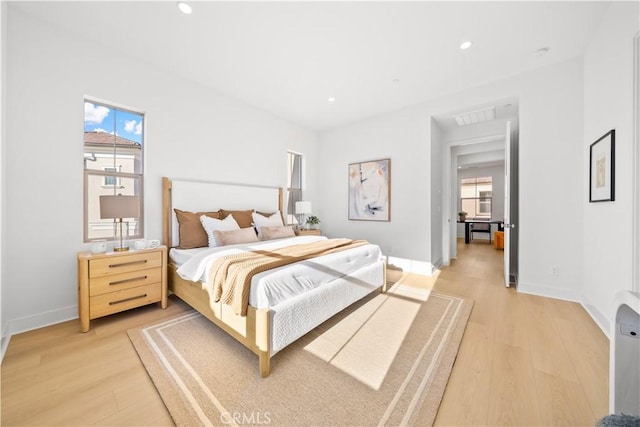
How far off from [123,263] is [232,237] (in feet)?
3.54

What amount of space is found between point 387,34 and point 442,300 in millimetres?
2940

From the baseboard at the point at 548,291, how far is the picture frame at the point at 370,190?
2.06 m

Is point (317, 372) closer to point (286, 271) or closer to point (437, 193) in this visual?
point (286, 271)

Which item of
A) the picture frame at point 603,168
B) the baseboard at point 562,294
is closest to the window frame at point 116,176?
the picture frame at point 603,168

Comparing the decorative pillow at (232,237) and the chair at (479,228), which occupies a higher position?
the decorative pillow at (232,237)

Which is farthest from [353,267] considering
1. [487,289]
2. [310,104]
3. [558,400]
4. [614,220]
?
[310,104]

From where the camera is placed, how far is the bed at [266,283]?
1.68 meters

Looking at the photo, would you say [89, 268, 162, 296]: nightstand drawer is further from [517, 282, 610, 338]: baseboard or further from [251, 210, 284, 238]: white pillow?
[517, 282, 610, 338]: baseboard

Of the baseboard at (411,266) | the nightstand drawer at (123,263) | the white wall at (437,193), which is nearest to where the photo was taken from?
the nightstand drawer at (123,263)

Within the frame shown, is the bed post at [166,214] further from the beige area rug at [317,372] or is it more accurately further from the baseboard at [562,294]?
the baseboard at [562,294]

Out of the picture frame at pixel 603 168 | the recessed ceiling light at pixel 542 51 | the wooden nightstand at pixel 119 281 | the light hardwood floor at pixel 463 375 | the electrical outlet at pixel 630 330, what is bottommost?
the light hardwood floor at pixel 463 375

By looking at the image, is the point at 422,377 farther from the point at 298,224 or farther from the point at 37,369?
the point at 298,224

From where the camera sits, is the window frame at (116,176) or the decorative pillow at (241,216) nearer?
the window frame at (116,176)

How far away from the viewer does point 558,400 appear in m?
1.42
